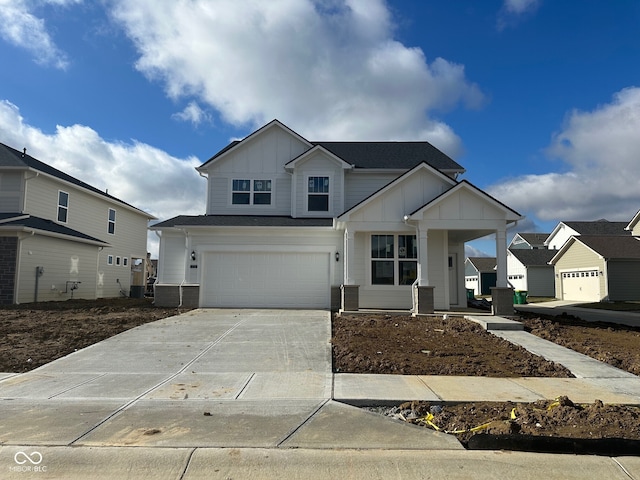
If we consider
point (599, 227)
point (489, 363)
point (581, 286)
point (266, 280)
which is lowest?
point (489, 363)

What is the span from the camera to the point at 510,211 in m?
13.2

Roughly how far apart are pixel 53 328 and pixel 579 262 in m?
29.8

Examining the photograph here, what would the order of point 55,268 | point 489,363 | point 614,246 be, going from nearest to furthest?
point 489,363 < point 55,268 < point 614,246

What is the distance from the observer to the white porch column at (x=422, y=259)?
44.1 ft

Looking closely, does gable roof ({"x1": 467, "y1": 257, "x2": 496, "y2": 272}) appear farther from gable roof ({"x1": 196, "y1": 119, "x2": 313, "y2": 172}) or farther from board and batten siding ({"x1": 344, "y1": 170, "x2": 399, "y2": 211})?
gable roof ({"x1": 196, "y1": 119, "x2": 313, "y2": 172})

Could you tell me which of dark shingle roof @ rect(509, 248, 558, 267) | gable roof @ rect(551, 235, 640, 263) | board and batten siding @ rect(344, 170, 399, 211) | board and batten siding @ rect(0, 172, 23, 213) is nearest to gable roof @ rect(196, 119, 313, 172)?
board and batten siding @ rect(344, 170, 399, 211)

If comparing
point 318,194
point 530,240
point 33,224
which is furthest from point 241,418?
point 530,240

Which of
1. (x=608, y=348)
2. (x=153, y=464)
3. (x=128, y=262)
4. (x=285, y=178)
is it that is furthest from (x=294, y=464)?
(x=128, y=262)

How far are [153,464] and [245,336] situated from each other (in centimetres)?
632

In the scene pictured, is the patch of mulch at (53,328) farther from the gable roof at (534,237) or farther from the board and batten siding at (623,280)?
the gable roof at (534,237)

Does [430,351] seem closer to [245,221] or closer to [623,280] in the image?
[245,221]

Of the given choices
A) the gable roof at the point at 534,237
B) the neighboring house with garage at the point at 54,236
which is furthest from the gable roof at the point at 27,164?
the gable roof at the point at 534,237

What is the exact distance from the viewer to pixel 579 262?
28859mm

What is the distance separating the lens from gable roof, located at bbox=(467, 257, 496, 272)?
43175 millimetres
